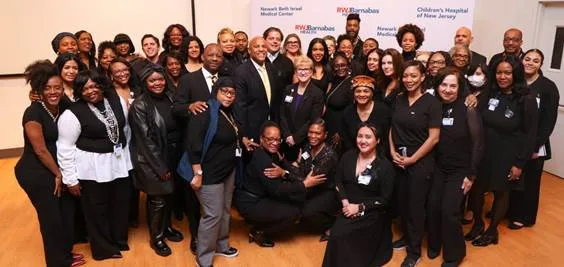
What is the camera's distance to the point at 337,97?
12.6 feet

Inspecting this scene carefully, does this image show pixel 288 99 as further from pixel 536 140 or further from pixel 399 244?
pixel 536 140

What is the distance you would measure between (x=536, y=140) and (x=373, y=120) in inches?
63.0

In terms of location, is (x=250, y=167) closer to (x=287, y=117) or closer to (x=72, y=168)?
(x=287, y=117)

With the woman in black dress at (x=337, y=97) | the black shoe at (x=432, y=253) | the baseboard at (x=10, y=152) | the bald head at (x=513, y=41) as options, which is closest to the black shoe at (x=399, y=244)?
the black shoe at (x=432, y=253)

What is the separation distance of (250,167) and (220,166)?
16.9 inches

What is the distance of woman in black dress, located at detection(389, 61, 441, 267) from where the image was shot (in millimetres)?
3154

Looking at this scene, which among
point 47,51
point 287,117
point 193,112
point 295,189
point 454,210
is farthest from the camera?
point 47,51

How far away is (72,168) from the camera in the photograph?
10.0 feet

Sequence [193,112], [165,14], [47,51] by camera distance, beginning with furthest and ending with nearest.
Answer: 1. [165,14]
2. [47,51]
3. [193,112]

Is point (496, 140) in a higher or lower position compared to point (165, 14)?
lower

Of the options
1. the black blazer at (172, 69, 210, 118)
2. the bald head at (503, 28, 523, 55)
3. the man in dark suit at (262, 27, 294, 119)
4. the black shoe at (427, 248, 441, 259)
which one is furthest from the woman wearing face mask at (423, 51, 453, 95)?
the black blazer at (172, 69, 210, 118)

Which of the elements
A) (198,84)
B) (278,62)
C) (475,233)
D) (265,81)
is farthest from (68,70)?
(475,233)

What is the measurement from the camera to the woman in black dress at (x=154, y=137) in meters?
3.17

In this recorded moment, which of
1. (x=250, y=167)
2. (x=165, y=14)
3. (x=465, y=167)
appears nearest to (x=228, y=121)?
(x=250, y=167)
